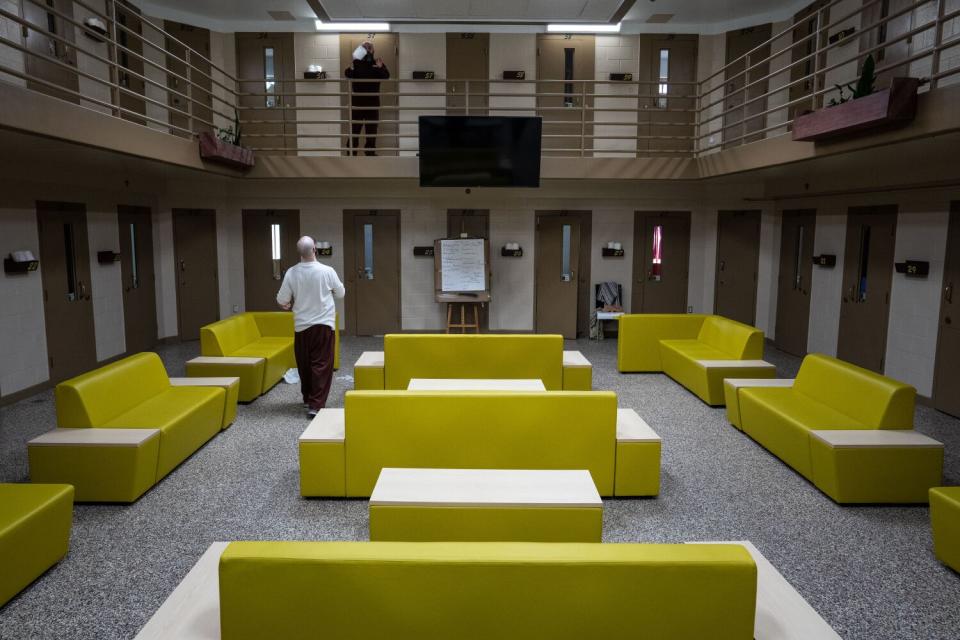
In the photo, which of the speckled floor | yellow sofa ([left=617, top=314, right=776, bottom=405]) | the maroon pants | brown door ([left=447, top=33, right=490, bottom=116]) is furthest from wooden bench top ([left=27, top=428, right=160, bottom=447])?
brown door ([left=447, top=33, right=490, bottom=116])

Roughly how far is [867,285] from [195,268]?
407 inches

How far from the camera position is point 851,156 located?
21.0ft

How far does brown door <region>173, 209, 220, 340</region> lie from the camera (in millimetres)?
10789

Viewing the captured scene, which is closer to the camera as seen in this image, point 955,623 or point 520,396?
point 955,623

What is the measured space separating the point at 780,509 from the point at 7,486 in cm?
491

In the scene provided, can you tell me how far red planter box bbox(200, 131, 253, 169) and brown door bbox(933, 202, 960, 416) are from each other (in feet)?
28.0

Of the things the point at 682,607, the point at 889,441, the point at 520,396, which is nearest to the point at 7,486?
the point at 520,396

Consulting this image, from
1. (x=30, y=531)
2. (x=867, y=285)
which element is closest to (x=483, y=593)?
(x=30, y=531)

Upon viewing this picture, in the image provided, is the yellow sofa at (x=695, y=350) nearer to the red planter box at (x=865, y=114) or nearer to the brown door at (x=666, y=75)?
the red planter box at (x=865, y=114)

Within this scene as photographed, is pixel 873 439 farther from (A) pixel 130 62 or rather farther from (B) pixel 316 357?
(A) pixel 130 62

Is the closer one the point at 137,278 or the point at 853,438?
the point at 853,438

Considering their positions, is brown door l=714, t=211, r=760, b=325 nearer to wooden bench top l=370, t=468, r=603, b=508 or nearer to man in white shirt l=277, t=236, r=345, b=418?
man in white shirt l=277, t=236, r=345, b=418

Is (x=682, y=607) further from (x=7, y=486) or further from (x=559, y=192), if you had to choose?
(x=559, y=192)

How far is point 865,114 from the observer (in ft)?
16.7
